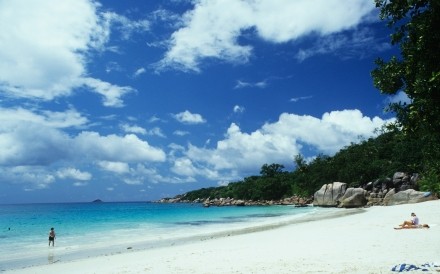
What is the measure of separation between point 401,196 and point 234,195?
96.5 m

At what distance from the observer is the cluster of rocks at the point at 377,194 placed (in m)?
54.1

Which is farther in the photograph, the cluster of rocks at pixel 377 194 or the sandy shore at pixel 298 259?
the cluster of rocks at pixel 377 194

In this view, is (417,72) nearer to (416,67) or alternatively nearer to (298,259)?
(416,67)

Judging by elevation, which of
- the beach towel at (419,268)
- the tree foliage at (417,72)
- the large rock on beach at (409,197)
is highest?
the tree foliage at (417,72)

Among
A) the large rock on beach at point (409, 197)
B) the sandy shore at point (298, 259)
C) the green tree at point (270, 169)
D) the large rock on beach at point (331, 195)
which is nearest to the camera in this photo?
the sandy shore at point (298, 259)

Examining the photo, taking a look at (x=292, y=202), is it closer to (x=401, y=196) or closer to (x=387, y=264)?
(x=401, y=196)

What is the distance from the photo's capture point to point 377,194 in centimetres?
7244

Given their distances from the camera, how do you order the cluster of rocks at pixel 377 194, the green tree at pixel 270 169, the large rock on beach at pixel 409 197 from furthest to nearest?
the green tree at pixel 270 169 → the cluster of rocks at pixel 377 194 → the large rock on beach at pixel 409 197

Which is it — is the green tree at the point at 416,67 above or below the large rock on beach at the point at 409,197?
above

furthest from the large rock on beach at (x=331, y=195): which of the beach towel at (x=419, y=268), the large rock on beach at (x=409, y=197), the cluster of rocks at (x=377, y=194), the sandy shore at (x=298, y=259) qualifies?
the beach towel at (x=419, y=268)

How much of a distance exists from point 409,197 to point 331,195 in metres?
26.0

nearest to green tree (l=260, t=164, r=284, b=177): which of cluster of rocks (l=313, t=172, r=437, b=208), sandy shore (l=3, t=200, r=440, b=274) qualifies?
cluster of rocks (l=313, t=172, r=437, b=208)

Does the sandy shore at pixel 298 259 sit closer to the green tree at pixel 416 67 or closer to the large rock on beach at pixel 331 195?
the green tree at pixel 416 67

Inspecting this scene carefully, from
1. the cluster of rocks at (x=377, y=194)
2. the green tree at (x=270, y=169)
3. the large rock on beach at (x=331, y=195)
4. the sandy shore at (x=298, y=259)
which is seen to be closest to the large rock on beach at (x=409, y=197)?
the cluster of rocks at (x=377, y=194)
